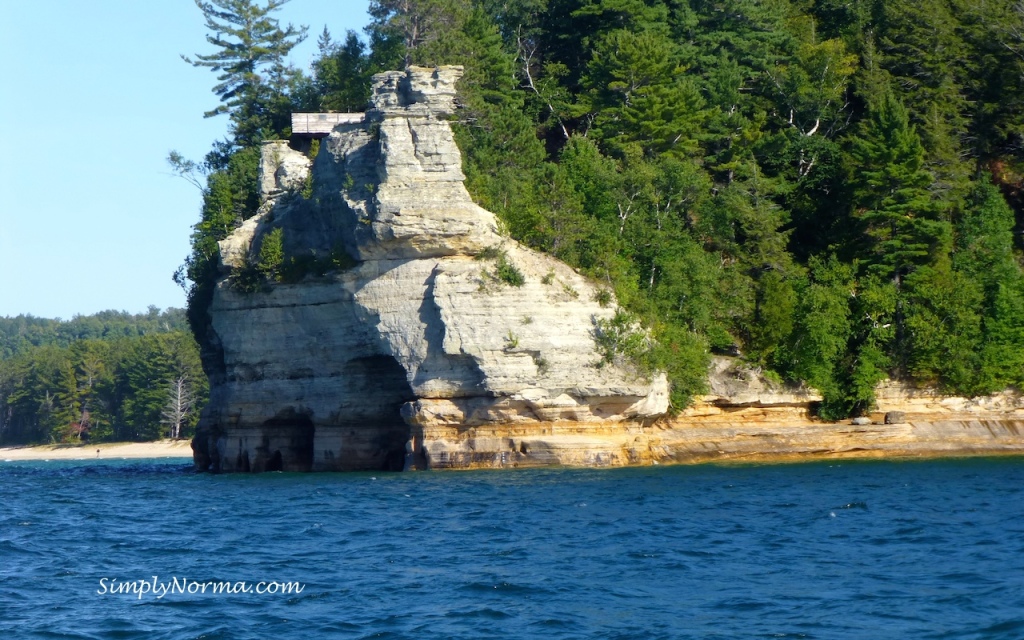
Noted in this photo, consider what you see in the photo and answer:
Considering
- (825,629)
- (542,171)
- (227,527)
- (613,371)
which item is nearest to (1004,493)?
(613,371)

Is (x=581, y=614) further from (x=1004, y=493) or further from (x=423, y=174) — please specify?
(x=423, y=174)

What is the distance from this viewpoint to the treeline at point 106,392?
92.6 meters

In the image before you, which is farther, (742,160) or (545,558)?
(742,160)

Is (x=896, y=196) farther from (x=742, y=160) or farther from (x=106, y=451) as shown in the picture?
(x=106, y=451)

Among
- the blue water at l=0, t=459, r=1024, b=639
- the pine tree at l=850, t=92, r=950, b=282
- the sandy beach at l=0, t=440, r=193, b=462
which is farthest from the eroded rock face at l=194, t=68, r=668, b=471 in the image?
the sandy beach at l=0, t=440, r=193, b=462

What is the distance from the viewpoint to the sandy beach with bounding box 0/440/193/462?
8856 centimetres

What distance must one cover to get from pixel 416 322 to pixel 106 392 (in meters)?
67.7

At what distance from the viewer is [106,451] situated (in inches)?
3622

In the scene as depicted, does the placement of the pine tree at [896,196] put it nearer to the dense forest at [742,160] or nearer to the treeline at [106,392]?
the dense forest at [742,160]

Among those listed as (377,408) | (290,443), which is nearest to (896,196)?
(377,408)

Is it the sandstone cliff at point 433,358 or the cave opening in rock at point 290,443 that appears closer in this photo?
the sandstone cliff at point 433,358

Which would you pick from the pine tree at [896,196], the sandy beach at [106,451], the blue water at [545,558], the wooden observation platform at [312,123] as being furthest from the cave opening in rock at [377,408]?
the sandy beach at [106,451]

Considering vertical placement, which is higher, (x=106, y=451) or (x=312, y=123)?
(x=312, y=123)

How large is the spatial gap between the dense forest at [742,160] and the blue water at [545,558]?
9.01 m
